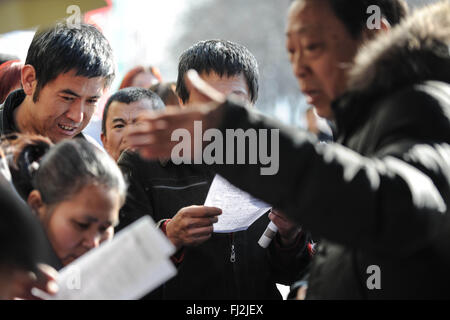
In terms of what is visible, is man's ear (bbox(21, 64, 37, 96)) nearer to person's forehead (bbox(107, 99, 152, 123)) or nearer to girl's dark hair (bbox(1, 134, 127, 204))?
girl's dark hair (bbox(1, 134, 127, 204))

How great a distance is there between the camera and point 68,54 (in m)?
2.89

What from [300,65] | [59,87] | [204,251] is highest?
[300,65]

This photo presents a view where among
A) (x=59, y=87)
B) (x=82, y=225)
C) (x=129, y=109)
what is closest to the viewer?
(x=82, y=225)

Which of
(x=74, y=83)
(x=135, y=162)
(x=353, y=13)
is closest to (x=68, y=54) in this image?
(x=74, y=83)

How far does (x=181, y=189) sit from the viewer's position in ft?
8.87

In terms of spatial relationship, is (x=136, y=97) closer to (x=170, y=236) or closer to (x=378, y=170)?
(x=170, y=236)

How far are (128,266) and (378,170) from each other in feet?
2.19

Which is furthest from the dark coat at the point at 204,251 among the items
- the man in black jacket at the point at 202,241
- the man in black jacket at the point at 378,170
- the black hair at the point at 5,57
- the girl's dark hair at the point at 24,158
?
the black hair at the point at 5,57

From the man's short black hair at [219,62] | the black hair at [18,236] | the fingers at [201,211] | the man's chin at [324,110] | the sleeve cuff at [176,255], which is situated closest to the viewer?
the black hair at [18,236]

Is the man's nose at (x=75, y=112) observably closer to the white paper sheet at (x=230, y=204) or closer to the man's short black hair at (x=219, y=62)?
the man's short black hair at (x=219, y=62)

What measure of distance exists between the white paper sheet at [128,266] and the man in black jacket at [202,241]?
2.56 feet

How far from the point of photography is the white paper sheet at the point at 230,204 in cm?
243
